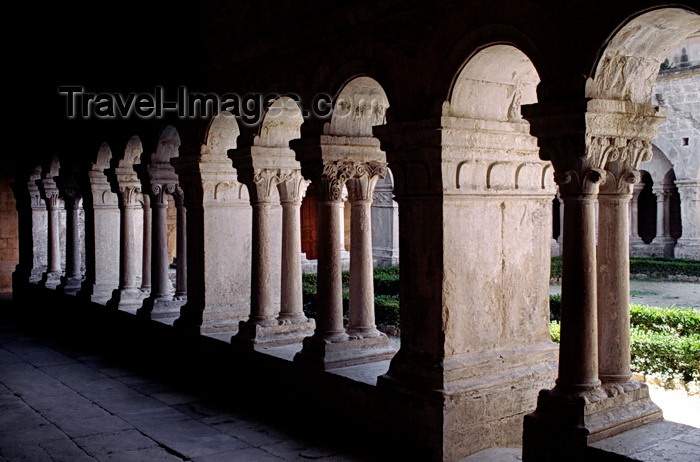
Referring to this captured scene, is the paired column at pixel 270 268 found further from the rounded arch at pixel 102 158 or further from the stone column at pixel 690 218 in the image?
the stone column at pixel 690 218

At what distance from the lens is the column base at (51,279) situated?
39.9 ft

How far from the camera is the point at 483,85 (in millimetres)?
4535

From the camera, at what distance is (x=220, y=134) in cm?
717

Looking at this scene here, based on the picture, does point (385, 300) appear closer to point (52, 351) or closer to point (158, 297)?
point (158, 297)

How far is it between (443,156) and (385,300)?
5769 mm

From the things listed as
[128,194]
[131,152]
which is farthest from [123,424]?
[131,152]

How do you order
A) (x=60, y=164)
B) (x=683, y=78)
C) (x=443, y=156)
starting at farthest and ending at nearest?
1. (x=683, y=78)
2. (x=60, y=164)
3. (x=443, y=156)

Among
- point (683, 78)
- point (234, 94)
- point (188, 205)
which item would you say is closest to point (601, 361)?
point (234, 94)

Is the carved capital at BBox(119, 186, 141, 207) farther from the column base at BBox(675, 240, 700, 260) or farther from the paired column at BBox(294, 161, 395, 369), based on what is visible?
the column base at BBox(675, 240, 700, 260)

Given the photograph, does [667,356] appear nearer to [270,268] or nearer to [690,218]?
[270,268]

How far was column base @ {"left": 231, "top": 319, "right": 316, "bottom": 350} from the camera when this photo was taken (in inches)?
248

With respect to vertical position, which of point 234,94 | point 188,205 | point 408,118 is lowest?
point 188,205

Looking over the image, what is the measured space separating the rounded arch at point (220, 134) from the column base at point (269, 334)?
177 cm

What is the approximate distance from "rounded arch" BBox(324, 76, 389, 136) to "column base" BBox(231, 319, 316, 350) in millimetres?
1839
